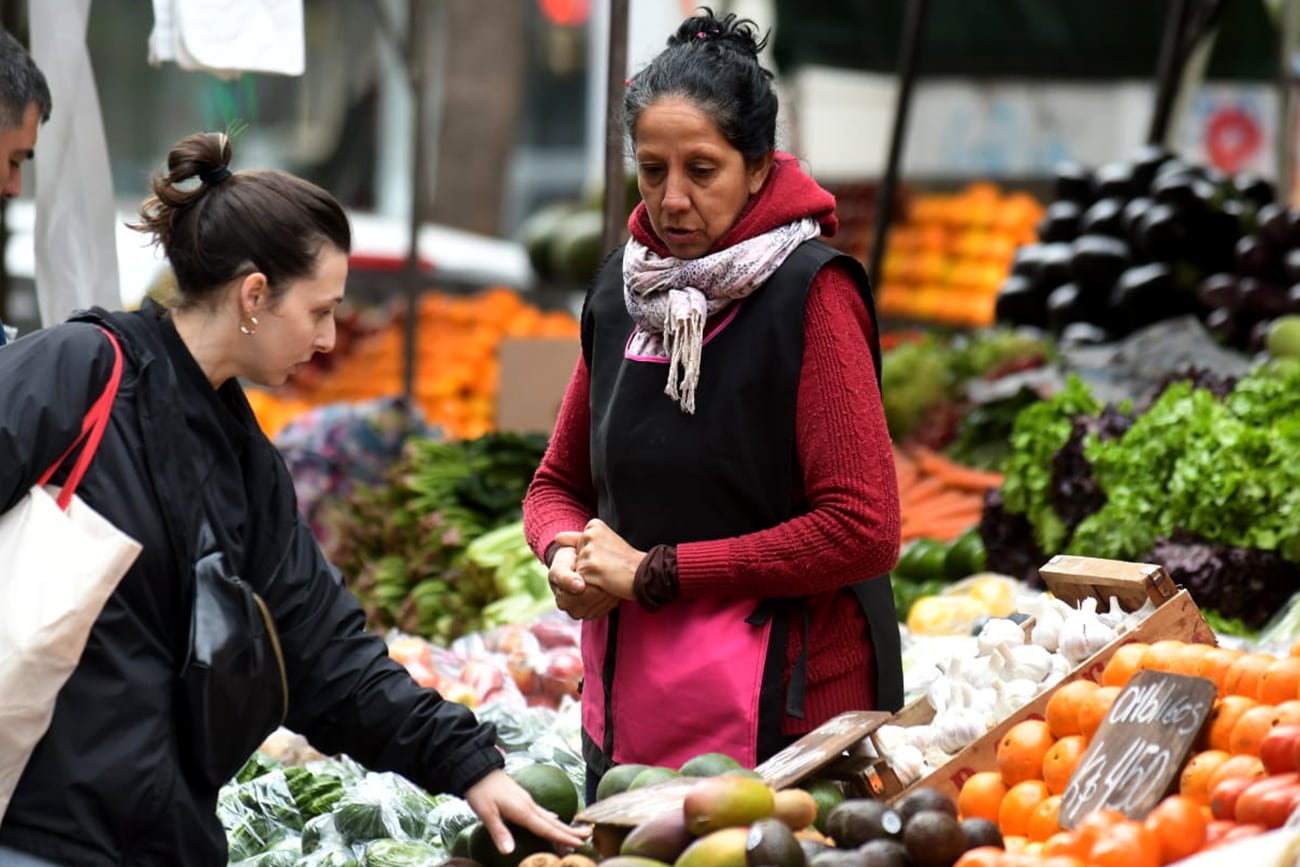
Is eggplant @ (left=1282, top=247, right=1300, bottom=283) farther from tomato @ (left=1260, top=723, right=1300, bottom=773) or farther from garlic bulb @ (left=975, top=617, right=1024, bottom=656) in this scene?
tomato @ (left=1260, top=723, right=1300, bottom=773)

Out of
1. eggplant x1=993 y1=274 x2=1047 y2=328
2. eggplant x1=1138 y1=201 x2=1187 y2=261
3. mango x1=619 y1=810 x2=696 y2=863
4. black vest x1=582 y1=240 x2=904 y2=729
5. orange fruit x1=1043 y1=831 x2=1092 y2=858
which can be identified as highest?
black vest x1=582 y1=240 x2=904 y2=729

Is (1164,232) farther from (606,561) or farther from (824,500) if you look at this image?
(606,561)

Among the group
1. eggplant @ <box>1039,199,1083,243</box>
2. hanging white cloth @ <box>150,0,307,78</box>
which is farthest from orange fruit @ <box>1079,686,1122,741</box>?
eggplant @ <box>1039,199,1083,243</box>

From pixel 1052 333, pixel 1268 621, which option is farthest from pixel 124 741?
pixel 1052 333

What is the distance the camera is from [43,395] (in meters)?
2.27

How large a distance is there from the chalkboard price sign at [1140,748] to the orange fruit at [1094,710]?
82 mm

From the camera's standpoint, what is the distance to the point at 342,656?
258cm

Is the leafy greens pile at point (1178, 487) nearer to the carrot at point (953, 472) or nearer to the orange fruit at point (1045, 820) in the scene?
the carrot at point (953, 472)

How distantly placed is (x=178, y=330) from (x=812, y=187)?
1.03 metres

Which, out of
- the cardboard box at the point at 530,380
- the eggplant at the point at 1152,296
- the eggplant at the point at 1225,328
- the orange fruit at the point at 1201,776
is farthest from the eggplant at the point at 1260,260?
the orange fruit at the point at 1201,776

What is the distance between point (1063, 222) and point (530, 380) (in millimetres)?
2608

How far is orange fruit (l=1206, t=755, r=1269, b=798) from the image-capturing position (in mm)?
2253

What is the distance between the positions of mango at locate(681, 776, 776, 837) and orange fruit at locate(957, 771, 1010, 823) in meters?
0.39

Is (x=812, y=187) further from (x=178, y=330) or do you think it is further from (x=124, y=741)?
(x=124, y=741)
